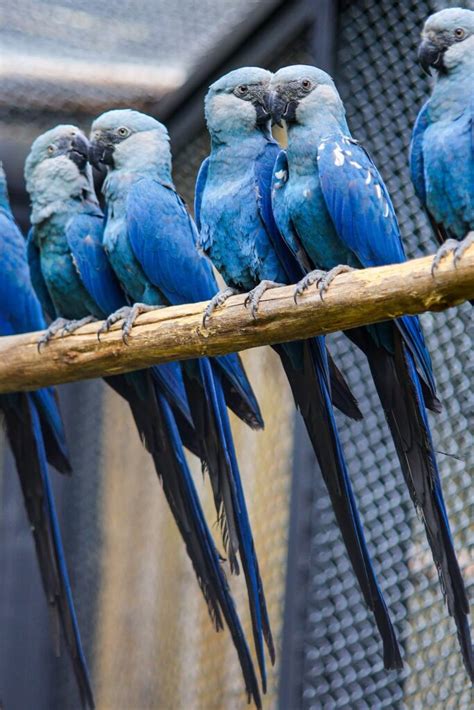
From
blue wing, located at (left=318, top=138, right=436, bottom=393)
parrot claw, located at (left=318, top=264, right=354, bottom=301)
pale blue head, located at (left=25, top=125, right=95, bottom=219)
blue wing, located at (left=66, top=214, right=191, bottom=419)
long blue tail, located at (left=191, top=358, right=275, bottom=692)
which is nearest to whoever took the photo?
parrot claw, located at (left=318, top=264, right=354, bottom=301)

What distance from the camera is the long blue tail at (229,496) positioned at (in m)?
2.09

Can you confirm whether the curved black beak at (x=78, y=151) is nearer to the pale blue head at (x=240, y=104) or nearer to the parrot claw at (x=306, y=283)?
the pale blue head at (x=240, y=104)

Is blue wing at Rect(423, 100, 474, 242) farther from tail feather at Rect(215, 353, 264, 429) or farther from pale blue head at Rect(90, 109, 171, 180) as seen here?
pale blue head at Rect(90, 109, 171, 180)

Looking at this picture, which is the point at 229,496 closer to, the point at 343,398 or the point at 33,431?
the point at 343,398

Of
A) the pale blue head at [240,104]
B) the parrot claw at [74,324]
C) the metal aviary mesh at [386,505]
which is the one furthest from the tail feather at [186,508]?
the pale blue head at [240,104]

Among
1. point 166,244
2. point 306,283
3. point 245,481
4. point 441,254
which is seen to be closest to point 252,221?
point 166,244

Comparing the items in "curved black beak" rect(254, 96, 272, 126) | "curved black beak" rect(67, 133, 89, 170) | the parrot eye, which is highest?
"curved black beak" rect(67, 133, 89, 170)

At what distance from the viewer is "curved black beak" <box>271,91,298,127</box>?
6.82 feet

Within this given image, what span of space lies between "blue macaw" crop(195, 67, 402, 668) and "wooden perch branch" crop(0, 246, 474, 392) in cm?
17

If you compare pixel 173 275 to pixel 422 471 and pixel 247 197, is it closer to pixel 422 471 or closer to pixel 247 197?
pixel 247 197

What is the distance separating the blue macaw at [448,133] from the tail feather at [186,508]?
673mm

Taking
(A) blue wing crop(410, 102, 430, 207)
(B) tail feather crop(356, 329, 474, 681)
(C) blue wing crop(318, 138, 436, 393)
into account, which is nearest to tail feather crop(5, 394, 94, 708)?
(B) tail feather crop(356, 329, 474, 681)

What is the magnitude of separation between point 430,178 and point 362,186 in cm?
11

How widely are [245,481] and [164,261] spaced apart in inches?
36.9
